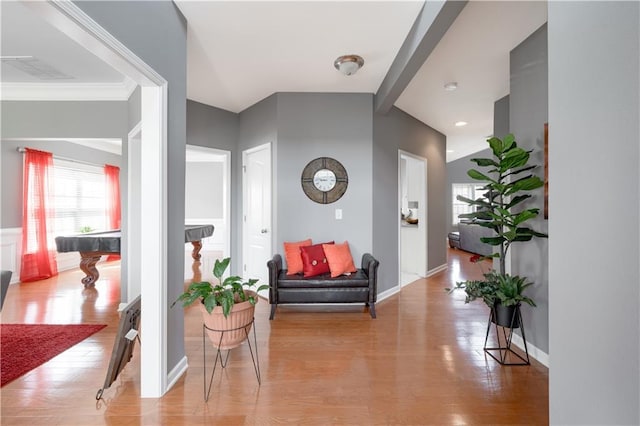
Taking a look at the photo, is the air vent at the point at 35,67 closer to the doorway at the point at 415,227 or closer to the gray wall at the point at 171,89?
the gray wall at the point at 171,89

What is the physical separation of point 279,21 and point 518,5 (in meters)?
1.78

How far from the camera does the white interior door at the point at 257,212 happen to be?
372cm

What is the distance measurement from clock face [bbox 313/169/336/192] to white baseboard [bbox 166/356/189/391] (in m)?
2.33

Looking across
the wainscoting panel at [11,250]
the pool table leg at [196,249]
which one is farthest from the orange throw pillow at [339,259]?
the wainscoting panel at [11,250]

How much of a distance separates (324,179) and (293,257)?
3.59 ft

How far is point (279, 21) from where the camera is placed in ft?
7.13

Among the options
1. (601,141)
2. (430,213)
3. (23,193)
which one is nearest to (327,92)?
(430,213)

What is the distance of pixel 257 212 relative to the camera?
3.89 meters

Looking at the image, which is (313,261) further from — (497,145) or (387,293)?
(497,145)

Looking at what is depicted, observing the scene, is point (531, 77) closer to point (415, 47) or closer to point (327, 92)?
point (415, 47)

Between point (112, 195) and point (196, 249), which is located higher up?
point (112, 195)

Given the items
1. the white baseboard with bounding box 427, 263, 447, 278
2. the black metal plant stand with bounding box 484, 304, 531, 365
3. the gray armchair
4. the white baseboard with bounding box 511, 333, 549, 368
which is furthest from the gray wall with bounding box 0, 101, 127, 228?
the gray armchair

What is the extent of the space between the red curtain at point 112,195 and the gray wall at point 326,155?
483 cm

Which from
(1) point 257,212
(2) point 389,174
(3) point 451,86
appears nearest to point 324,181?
(2) point 389,174
